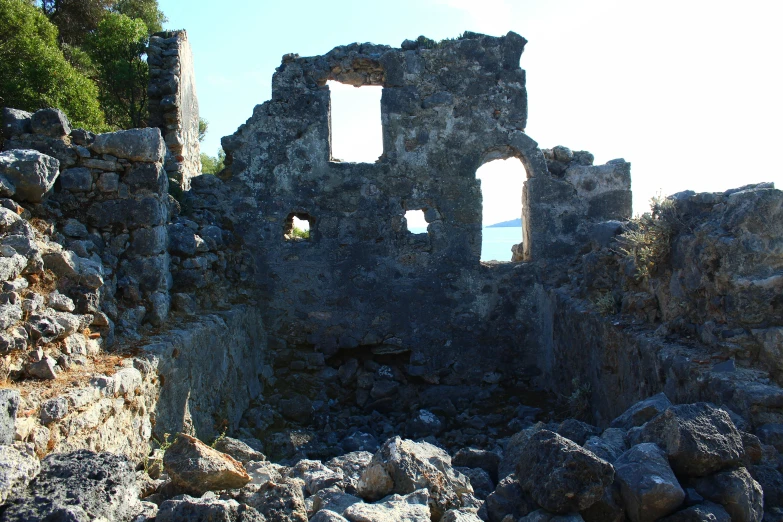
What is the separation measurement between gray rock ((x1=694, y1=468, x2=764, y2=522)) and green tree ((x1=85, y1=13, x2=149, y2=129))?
8984mm

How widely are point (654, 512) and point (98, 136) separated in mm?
4977

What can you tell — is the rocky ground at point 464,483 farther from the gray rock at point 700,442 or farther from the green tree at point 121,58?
the green tree at point 121,58

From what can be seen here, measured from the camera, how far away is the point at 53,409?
323 centimetres

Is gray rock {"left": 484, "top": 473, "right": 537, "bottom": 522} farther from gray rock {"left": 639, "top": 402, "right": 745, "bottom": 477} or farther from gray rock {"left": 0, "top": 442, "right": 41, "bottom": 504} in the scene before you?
gray rock {"left": 0, "top": 442, "right": 41, "bottom": 504}

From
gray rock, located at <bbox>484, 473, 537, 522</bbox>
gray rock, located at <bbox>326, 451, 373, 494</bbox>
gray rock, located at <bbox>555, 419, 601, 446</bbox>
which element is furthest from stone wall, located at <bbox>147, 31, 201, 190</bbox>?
gray rock, located at <bbox>484, 473, 537, 522</bbox>

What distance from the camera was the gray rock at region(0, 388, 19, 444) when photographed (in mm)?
2783

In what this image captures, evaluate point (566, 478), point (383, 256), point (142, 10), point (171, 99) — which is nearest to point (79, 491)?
point (566, 478)

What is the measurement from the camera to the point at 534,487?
3383 mm

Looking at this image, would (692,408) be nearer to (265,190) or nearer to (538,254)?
(538,254)

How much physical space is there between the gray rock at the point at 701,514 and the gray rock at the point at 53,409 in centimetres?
306

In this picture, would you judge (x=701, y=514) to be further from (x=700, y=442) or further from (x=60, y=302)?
(x=60, y=302)

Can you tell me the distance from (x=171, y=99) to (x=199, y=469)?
5.53 meters

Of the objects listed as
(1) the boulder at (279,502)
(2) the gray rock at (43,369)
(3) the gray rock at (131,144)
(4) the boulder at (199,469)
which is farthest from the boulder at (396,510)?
(3) the gray rock at (131,144)

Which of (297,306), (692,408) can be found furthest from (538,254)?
(692,408)
